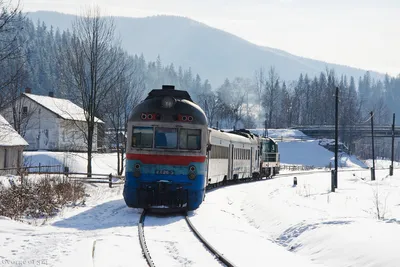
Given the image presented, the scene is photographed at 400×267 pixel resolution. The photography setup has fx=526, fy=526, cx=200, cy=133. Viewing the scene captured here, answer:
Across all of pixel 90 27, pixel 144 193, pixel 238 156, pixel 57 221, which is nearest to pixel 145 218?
pixel 144 193

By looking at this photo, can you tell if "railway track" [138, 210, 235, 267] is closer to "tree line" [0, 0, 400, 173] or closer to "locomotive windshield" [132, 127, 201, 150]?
"locomotive windshield" [132, 127, 201, 150]

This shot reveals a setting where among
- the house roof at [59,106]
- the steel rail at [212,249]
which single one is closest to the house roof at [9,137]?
the house roof at [59,106]

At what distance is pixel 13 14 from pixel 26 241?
964 cm

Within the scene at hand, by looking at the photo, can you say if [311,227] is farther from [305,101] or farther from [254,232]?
[305,101]

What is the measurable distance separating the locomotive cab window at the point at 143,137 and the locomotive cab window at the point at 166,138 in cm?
22

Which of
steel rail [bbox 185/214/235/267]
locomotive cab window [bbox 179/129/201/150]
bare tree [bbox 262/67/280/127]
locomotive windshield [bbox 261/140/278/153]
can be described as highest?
bare tree [bbox 262/67/280/127]

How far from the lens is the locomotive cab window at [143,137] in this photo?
16562 mm

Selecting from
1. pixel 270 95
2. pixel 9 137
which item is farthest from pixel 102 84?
pixel 270 95

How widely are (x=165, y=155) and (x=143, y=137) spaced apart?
946mm

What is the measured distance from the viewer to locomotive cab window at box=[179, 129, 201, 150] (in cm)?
1670

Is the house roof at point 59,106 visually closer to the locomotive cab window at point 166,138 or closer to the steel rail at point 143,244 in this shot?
the locomotive cab window at point 166,138

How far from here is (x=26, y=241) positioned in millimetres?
10867

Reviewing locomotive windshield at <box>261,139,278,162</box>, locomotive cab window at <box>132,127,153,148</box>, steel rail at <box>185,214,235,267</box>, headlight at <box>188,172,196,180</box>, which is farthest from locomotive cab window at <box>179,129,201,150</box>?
locomotive windshield at <box>261,139,278,162</box>

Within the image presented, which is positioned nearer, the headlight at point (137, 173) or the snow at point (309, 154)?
the headlight at point (137, 173)
